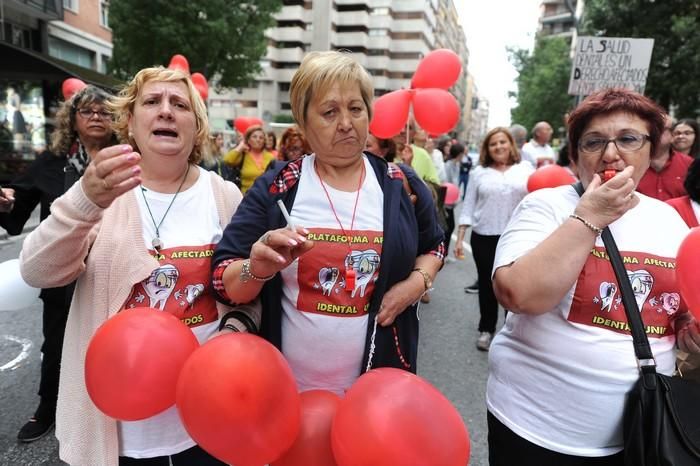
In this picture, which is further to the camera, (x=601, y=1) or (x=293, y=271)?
(x=601, y=1)

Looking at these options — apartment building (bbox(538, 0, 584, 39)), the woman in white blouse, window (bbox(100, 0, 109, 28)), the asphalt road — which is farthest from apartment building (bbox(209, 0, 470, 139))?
the woman in white blouse

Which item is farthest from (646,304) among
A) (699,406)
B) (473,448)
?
(473,448)

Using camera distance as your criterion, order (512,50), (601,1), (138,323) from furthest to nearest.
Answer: (512,50)
(601,1)
(138,323)

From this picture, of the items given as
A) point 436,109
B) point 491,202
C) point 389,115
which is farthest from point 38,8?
point 491,202

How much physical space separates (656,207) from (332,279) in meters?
1.10

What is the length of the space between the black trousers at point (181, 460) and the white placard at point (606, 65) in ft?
22.3

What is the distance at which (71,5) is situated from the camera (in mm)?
17656

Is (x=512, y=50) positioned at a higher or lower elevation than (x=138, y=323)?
higher

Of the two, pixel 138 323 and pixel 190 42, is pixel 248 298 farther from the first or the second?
pixel 190 42

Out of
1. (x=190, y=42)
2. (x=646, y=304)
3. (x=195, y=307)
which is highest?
(x=190, y=42)

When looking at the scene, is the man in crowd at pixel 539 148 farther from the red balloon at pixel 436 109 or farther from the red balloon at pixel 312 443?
the red balloon at pixel 312 443

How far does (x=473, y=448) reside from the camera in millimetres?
2809

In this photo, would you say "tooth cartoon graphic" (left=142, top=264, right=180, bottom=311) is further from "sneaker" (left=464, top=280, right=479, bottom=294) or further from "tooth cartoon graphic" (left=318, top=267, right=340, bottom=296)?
"sneaker" (left=464, top=280, right=479, bottom=294)

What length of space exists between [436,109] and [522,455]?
3604mm
